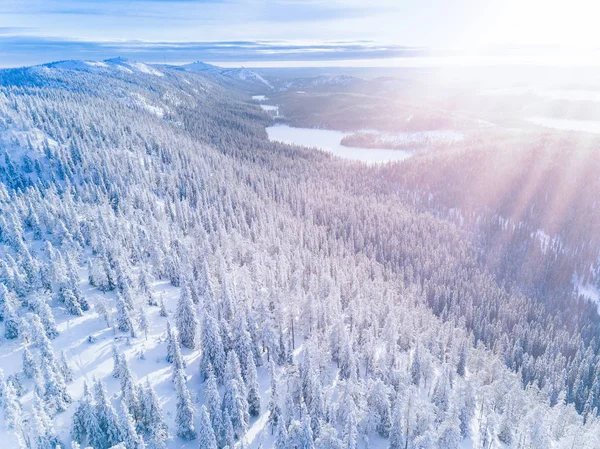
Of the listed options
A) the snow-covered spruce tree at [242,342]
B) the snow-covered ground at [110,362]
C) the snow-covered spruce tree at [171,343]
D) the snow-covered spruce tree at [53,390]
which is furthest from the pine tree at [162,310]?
the snow-covered spruce tree at [53,390]

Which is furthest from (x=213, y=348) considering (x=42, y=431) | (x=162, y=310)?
(x=42, y=431)

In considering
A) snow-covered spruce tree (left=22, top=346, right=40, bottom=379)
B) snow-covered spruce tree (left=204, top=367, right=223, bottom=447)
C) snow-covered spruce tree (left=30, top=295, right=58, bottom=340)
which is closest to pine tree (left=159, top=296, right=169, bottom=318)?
snow-covered spruce tree (left=30, top=295, right=58, bottom=340)

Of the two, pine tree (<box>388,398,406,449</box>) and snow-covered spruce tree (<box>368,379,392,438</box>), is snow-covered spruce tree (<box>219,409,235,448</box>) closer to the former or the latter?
snow-covered spruce tree (<box>368,379,392,438</box>)

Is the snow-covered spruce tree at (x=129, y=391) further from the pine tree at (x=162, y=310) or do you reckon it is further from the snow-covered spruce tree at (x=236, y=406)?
the pine tree at (x=162, y=310)

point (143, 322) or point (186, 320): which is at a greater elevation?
point (186, 320)

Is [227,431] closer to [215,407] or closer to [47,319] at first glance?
[215,407]

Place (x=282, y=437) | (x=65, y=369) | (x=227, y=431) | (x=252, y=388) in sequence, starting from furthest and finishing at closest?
(x=252, y=388) → (x=65, y=369) → (x=227, y=431) → (x=282, y=437)
